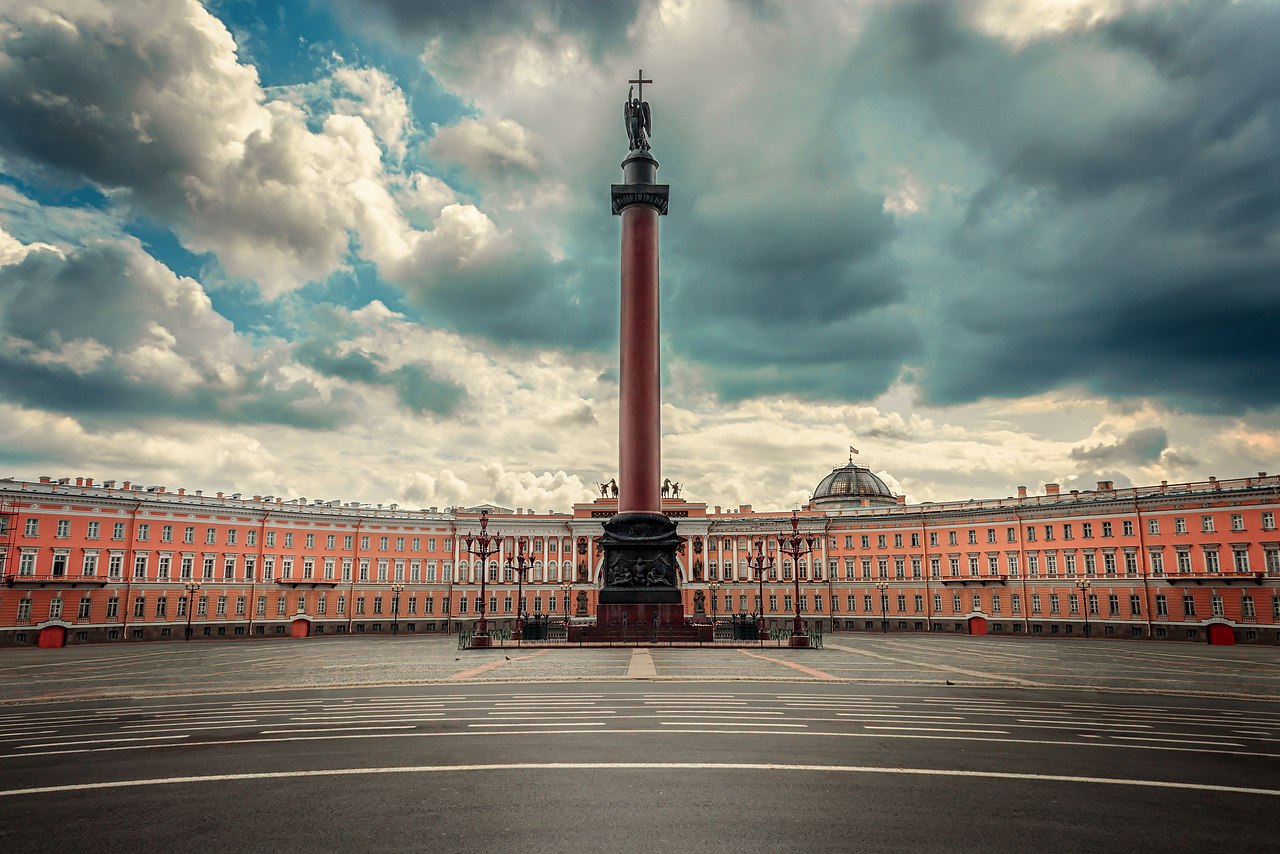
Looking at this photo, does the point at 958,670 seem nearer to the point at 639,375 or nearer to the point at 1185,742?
the point at 1185,742

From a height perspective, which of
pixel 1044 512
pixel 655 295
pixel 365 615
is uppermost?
pixel 655 295

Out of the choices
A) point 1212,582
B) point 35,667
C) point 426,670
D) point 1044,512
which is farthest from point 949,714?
point 1044,512

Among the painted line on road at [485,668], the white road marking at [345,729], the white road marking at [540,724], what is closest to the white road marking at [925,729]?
the white road marking at [540,724]

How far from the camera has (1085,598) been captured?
7050 cm

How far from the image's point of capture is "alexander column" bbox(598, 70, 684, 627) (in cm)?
4928

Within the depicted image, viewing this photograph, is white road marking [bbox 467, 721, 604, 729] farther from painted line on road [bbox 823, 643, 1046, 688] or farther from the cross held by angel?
the cross held by angel

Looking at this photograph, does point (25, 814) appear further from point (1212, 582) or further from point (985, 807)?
point (1212, 582)

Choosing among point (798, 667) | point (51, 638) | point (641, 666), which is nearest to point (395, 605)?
point (51, 638)

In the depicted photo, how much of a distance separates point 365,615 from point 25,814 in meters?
85.0

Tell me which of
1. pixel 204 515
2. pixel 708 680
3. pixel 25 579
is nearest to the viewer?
pixel 708 680

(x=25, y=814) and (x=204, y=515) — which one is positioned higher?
(x=204, y=515)

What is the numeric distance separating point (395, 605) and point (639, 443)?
52.9 m

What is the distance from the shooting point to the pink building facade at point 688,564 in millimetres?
64250

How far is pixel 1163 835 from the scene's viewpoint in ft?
32.0
